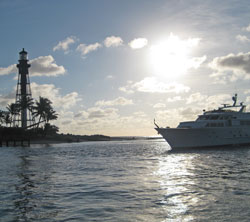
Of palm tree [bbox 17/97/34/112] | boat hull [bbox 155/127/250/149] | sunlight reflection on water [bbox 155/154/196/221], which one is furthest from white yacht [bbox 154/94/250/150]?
palm tree [bbox 17/97/34/112]

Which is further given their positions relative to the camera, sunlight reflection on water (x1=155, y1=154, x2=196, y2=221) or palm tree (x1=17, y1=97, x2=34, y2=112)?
palm tree (x1=17, y1=97, x2=34, y2=112)

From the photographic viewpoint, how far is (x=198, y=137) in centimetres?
4038

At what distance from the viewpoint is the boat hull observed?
39312mm

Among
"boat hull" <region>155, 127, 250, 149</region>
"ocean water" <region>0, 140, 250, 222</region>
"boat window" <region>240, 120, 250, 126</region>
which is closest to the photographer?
"ocean water" <region>0, 140, 250, 222</region>

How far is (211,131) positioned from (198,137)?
2.50 meters

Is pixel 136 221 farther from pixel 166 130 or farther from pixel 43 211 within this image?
pixel 166 130

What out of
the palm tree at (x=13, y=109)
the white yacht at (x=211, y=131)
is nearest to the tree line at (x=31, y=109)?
the palm tree at (x=13, y=109)

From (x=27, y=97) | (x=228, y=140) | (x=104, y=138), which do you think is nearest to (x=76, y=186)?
(x=228, y=140)

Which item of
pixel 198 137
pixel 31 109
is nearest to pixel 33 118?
pixel 31 109

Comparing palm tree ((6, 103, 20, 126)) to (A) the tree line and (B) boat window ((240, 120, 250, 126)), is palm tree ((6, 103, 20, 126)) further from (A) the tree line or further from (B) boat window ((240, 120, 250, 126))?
(B) boat window ((240, 120, 250, 126))

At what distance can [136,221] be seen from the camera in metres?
7.94

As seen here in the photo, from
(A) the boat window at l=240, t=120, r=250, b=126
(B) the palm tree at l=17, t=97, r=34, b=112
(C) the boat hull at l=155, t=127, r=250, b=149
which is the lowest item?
(C) the boat hull at l=155, t=127, r=250, b=149

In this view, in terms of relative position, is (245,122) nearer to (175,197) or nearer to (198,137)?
(198,137)

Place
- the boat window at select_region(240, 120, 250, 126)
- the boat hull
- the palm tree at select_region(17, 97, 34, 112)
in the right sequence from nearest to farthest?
the boat hull, the boat window at select_region(240, 120, 250, 126), the palm tree at select_region(17, 97, 34, 112)
